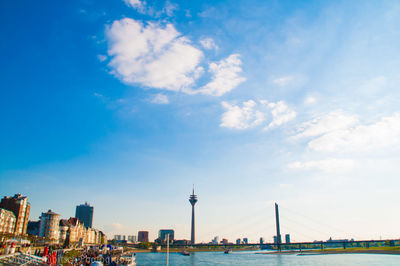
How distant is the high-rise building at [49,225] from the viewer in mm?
134750

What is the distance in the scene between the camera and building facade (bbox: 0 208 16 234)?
323 ft

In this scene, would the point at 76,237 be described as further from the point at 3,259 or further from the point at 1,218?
the point at 3,259

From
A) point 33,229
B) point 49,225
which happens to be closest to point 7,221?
point 49,225

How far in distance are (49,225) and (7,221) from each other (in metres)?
34.7

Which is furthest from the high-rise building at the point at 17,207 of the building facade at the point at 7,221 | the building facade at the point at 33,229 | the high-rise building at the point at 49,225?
the building facade at the point at 33,229

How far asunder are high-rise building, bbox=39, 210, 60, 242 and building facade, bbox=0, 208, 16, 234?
26.4 meters

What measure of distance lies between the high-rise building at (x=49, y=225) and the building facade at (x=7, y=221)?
86.5 feet

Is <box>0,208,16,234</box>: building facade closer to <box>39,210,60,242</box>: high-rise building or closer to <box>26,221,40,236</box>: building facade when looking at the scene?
<box>39,210,60,242</box>: high-rise building

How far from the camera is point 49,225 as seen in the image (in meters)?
136

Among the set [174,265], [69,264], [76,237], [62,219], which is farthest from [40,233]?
[69,264]

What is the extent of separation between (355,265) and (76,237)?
485ft

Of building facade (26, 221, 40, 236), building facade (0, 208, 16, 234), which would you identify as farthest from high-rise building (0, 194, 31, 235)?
building facade (26, 221, 40, 236)

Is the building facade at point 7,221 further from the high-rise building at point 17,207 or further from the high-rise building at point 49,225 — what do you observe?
the high-rise building at point 49,225

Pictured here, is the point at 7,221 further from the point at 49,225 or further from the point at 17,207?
the point at 49,225
